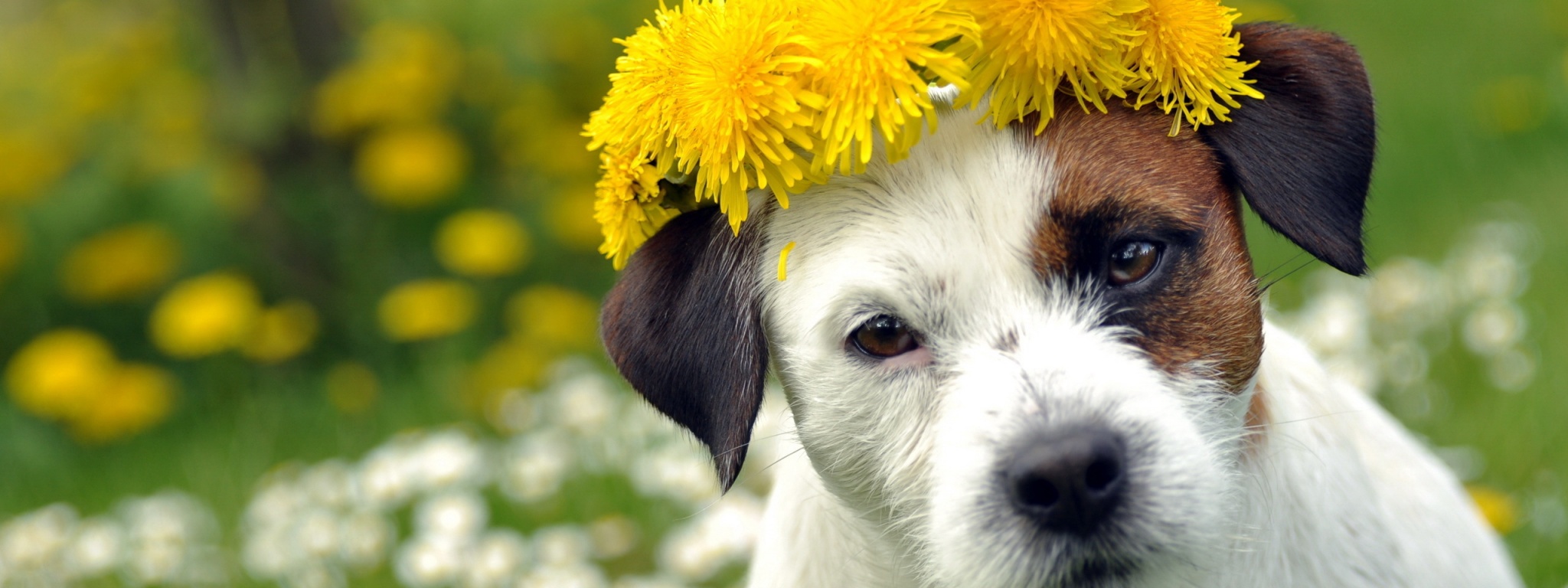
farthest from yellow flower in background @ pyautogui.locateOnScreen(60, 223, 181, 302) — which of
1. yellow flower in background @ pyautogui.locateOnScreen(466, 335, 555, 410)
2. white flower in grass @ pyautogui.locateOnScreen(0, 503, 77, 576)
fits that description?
yellow flower in background @ pyautogui.locateOnScreen(466, 335, 555, 410)

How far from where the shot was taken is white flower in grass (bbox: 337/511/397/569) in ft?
13.1

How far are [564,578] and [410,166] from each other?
265 cm

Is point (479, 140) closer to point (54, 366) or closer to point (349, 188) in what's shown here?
point (349, 188)

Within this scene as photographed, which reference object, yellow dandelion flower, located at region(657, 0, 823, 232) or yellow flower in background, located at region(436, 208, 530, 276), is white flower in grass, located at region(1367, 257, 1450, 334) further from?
yellow flower in background, located at region(436, 208, 530, 276)

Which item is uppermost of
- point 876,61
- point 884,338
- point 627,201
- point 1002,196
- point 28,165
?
point 28,165

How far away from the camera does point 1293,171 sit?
85.0 inches

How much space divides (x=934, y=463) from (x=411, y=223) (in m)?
4.31

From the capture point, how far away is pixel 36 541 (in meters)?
4.34

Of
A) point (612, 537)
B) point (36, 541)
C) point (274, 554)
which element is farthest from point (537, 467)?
point (36, 541)

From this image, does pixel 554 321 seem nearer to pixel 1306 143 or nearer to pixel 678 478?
pixel 678 478

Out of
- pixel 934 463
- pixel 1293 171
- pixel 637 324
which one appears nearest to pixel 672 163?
pixel 637 324

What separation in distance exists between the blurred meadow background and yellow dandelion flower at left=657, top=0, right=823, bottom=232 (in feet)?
7.26

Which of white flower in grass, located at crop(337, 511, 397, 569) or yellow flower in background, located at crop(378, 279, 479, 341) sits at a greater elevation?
yellow flower in background, located at crop(378, 279, 479, 341)

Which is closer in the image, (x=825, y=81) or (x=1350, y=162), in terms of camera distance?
(x=825, y=81)
